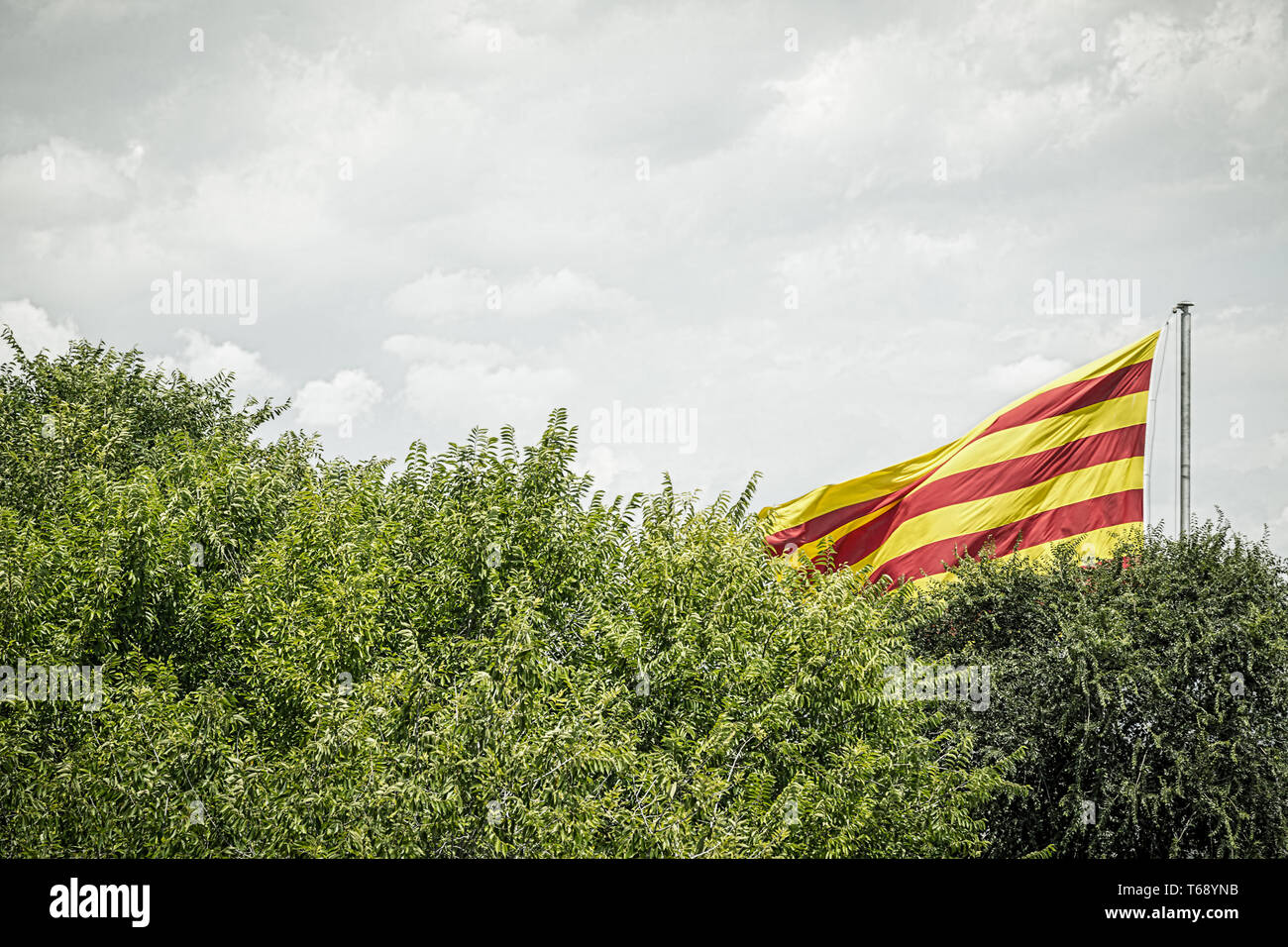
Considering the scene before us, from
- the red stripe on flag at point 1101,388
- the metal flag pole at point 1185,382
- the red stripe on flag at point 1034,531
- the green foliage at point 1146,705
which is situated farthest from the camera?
the metal flag pole at point 1185,382

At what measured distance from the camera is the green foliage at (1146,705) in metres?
19.5

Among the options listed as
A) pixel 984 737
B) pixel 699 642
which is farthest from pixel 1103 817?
pixel 699 642

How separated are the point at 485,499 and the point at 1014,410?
12.3 metres

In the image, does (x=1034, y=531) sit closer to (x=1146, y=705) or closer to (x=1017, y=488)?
(x=1017, y=488)

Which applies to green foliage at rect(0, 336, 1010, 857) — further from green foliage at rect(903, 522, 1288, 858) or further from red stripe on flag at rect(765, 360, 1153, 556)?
red stripe on flag at rect(765, 360, 1153, 556)

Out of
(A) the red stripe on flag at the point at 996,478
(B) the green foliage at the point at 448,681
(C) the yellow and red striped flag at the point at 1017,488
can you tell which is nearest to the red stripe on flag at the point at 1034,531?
(C) the yellow and red striped flag at the point at 1017,488

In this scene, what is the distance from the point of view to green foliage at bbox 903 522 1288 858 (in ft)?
63.9

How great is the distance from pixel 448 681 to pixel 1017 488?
1381 cm

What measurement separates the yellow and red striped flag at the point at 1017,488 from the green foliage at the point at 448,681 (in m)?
4.95

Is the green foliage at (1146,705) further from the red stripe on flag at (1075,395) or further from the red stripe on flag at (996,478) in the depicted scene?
the red stripe on flag at (1075,395)

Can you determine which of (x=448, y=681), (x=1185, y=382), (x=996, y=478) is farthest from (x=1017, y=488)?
(x=448, y=681)

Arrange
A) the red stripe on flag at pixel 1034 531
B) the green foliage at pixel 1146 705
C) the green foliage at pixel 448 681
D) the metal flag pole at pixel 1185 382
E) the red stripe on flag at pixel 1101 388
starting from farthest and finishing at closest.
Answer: the metal flag pole at pixel 1185 382
the red stripe on flag at pixel 1101 388
the red stripe on flag at pixel 1034 531
the green foliage at pixel 1146 705
the green foliage at pixel 448 681

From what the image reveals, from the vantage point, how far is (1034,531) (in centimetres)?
2061

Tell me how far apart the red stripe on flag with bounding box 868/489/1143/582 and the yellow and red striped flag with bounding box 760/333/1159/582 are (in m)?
0.02
